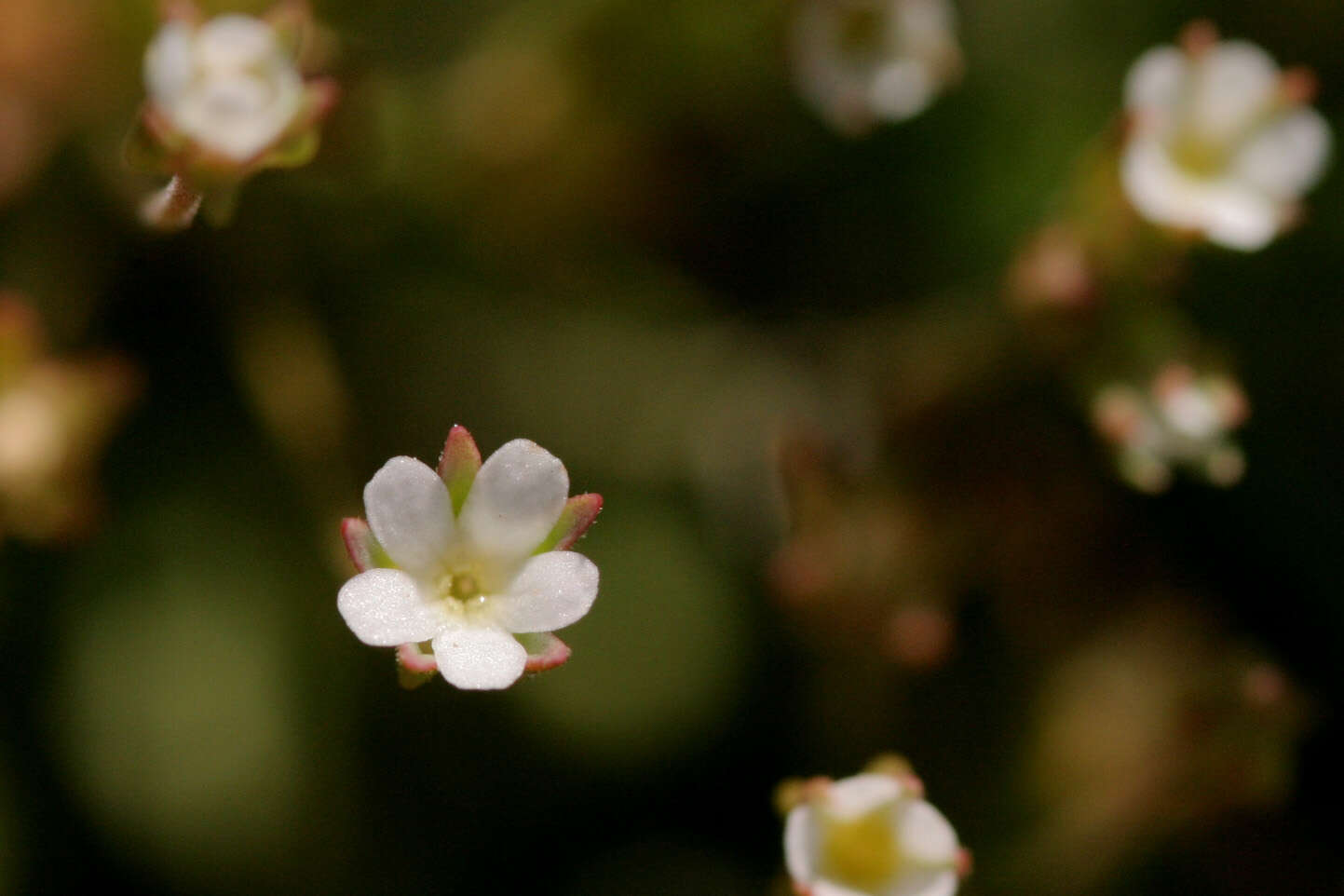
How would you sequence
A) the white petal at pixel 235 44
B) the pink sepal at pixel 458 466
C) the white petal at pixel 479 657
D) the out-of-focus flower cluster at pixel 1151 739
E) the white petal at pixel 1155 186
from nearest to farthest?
1. the white petal at pixel 479 657
2. the pink sepal at pixel 458 466
3. the white petal at pixel 235 44
4. the white petal at pixel 1155 186
5. the out-of-focus flower cluster at pixel 1151 739

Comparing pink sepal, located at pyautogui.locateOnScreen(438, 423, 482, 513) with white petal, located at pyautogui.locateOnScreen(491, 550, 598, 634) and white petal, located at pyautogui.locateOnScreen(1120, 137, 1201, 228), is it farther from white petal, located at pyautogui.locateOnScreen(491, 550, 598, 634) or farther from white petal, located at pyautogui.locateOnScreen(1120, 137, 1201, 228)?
white petal, located at pyautogui.locateOnScreen(1120, 137, 1201, 228)

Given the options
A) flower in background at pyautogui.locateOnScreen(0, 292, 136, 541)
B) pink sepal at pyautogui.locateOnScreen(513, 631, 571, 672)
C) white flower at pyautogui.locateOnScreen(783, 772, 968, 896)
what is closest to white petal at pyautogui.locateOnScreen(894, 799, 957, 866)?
white flower at pyautogui.locateOnScreen(783, 772, 968, 896)

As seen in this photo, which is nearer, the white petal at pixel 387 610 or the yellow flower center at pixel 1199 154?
the white petal at pixel 387 610

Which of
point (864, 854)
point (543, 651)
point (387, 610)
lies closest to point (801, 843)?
point (864, 854)

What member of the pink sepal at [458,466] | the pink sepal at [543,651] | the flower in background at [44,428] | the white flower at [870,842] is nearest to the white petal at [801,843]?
the white flower at [870,842]

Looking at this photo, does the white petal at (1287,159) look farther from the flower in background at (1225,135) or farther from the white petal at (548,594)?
the white petal at (548,594)

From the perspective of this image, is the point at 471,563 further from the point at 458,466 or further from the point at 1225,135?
the point at 1225,135
